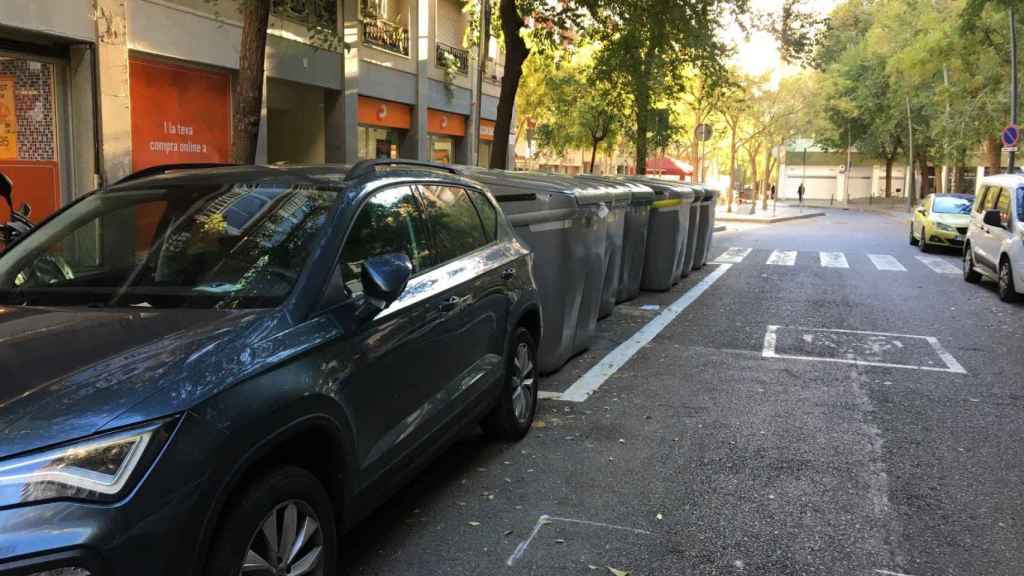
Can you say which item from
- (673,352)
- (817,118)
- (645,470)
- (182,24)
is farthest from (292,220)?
(817,118)

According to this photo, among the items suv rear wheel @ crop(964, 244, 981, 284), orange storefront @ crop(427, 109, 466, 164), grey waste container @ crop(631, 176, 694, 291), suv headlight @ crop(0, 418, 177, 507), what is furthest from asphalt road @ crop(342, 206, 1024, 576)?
orange storefront @ crop(427, 109, 466, 164)

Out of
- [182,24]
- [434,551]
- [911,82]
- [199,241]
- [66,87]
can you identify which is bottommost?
[434,551]

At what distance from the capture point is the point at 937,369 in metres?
7.41

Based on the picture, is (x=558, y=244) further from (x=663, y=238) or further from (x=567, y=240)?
(x=663, y=238)

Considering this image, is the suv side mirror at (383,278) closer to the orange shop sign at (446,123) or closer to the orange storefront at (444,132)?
the orange storefront at (444,132)

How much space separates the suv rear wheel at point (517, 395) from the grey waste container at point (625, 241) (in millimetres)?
3728

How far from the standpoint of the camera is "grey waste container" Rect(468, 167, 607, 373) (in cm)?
653

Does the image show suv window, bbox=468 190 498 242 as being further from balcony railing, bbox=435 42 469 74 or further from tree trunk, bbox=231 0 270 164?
balcony railing, bbox=435 42 469 74

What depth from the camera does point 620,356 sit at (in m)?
7.90

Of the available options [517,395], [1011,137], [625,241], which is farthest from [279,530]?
[1011,137]

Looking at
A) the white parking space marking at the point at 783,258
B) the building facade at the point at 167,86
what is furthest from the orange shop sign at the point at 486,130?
the white parking space marking at the point at 783,258

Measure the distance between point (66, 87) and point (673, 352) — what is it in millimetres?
8370

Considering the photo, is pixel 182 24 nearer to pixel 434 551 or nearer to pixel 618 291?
pixel 618 291

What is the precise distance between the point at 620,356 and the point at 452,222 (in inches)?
150
